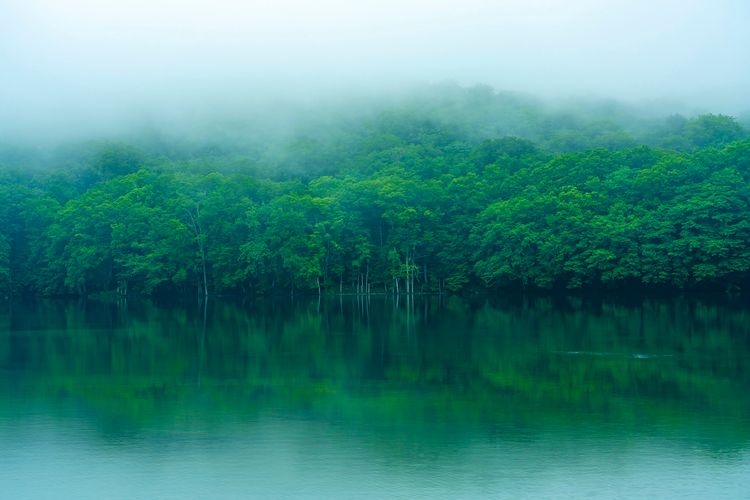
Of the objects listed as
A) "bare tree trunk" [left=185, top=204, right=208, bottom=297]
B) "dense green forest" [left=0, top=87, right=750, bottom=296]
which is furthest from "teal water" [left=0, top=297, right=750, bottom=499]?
"bare tree trunk" [left=185, top=204, right=208, bottom=297]

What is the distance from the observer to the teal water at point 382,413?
12.1 metres

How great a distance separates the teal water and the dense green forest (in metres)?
19.1

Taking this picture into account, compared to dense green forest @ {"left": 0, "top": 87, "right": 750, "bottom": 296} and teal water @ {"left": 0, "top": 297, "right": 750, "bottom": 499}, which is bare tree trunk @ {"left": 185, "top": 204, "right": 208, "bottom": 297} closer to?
dense green forest @ {"left": 0, "top": 87, "right": 750, "bottom": 296}

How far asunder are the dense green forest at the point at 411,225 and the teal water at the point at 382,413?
1909 cm

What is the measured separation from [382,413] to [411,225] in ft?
140

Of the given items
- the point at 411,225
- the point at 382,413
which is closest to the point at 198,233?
the point at 411,225

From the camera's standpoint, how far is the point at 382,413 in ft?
54.2

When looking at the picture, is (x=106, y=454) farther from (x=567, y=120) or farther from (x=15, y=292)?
(x=567, y=120)

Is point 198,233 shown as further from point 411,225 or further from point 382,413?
point 382,413

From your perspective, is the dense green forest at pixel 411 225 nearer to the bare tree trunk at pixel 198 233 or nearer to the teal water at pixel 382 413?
the bare tree trunk at pixel 198 233

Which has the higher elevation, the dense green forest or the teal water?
the dense green forest

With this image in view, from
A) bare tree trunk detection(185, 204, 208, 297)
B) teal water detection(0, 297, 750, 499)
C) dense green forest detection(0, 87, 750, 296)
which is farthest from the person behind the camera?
bare tree trunk detection(185, 204, 208, 297)

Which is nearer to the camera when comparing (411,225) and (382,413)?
(382,413)

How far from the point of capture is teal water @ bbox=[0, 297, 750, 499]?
39.6ft
